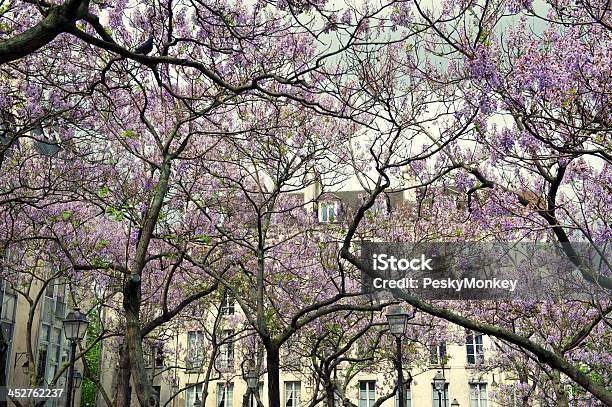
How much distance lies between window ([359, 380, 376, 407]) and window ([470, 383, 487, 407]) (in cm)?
591

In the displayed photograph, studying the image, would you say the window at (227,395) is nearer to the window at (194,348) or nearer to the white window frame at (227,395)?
the white window frame at (227,395)

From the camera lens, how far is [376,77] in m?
10.9

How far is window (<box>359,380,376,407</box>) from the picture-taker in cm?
4109

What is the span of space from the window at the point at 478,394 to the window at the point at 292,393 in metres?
10.6

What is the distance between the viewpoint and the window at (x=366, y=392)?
41.1 meters

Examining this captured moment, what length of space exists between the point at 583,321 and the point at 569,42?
1095 cm

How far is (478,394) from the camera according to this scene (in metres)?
40.3

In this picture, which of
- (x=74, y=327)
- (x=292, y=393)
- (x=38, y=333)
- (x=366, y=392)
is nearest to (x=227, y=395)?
(x=292, y=393)

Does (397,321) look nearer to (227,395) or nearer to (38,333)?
(38,333)

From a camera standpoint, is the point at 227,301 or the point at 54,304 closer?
the point at 227,301

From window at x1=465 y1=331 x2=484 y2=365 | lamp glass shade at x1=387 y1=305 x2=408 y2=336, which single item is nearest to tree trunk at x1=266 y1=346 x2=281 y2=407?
lamp glass shade at x1=387 y1=305 x2=408 y2=336

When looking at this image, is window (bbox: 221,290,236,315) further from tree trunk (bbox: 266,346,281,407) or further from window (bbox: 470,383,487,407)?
window (bbox: 470,383,487,407)

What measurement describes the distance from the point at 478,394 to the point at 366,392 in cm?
674

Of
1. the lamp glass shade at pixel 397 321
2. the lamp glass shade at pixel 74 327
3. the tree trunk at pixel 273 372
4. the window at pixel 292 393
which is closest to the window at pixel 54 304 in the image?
the window at pixel 292 393
